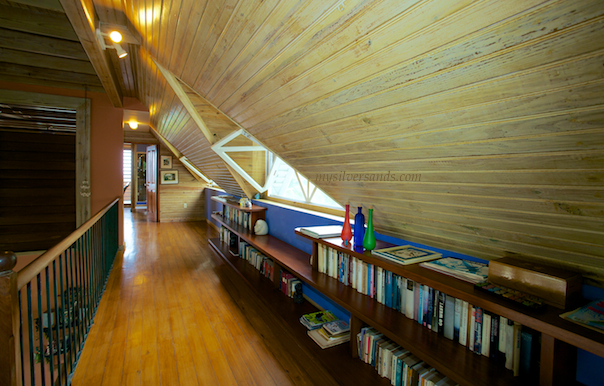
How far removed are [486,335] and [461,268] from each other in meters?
0.32

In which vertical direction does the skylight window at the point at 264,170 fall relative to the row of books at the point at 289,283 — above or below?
above

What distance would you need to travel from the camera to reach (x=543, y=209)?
1167mm

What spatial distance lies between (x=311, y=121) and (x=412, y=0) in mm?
929

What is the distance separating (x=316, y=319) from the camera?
250 cm

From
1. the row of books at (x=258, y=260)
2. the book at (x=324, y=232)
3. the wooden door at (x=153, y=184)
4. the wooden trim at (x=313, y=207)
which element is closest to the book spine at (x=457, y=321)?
the book at (x=324, y=232)

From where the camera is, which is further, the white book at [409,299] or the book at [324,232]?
the book at [324,232]

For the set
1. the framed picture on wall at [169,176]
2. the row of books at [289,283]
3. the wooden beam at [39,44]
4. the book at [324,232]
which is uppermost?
the wooden beam at [39,44]

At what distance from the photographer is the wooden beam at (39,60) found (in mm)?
3561

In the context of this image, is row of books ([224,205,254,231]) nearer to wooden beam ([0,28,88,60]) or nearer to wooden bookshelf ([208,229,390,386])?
wooden bookshelf ([208,229,390,386])

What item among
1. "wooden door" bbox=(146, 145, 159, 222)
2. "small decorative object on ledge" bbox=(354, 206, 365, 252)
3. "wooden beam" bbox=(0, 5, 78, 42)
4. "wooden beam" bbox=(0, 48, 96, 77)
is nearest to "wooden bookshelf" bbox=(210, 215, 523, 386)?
"small decorative object on ledge" bbox=(354, 206, 365, 252)

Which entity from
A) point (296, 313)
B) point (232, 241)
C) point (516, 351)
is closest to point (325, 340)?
point (296, 313)

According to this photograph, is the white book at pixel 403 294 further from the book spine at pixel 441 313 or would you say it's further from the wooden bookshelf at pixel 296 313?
the wooden bookshelf at pixel 296 313

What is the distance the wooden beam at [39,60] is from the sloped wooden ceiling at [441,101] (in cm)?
251

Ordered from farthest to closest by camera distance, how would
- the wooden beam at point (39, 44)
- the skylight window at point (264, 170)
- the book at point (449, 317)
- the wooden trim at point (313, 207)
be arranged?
the skylight window at point (264, 170) → the wooden beam at point (39, 44) → the wooden trim at point (313, 207) → the book at point (449, 317)
